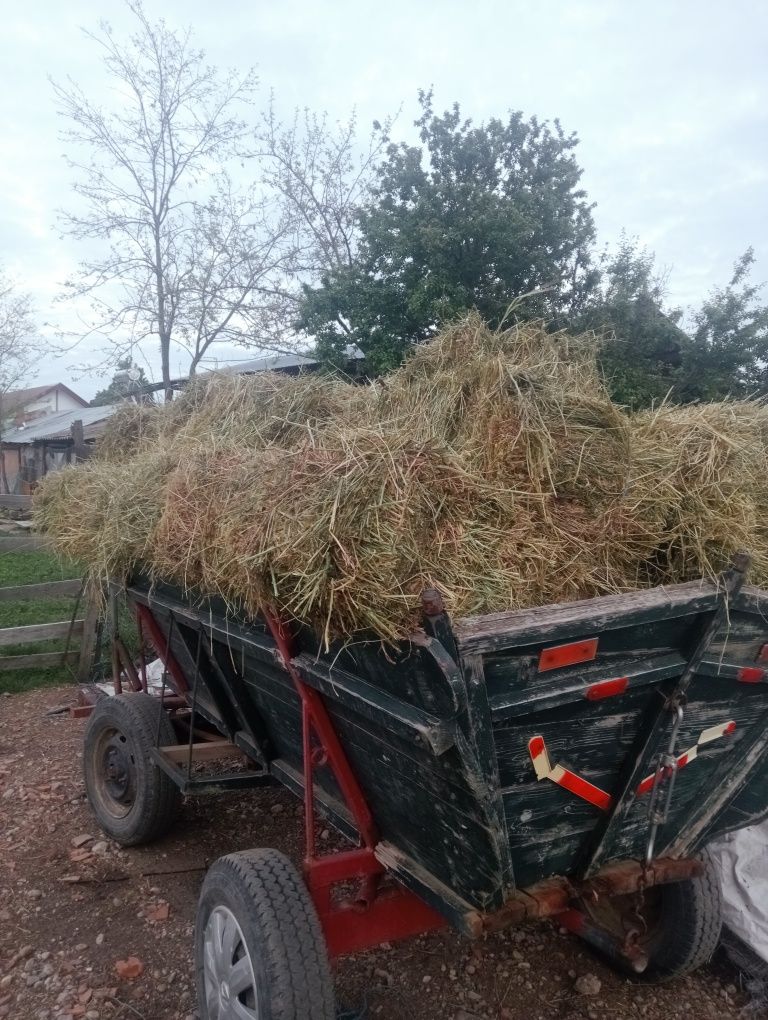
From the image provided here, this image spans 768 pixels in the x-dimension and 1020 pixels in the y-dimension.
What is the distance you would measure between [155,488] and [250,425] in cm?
56

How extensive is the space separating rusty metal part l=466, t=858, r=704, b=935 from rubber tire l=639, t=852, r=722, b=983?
42 centimetres

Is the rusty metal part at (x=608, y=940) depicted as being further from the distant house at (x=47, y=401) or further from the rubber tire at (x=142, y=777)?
the distant house at (x=47, y=401)

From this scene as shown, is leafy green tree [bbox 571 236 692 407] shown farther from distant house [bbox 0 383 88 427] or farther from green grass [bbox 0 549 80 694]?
distant house [bbox 0 383 88 427]

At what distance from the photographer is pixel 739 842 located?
3.55 m

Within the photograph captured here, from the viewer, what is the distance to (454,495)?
2348mm

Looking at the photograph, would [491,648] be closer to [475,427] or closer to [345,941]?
[475,427]

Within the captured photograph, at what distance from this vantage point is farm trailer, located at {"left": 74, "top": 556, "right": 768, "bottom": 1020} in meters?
1.93

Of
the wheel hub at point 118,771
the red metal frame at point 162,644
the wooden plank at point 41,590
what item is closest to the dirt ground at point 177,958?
the wheel hub at point 118,771

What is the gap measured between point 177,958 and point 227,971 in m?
1.12

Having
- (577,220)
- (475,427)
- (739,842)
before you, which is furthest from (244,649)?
(577,220)

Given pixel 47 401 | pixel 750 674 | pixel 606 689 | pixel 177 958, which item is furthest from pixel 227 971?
pixel 47 401

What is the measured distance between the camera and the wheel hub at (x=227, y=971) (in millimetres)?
2398

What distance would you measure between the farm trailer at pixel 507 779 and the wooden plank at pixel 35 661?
4.92 m

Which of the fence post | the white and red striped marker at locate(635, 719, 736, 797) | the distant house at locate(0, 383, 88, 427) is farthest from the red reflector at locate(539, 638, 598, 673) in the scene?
the distant house at locate(0, 383, 88, 427)
